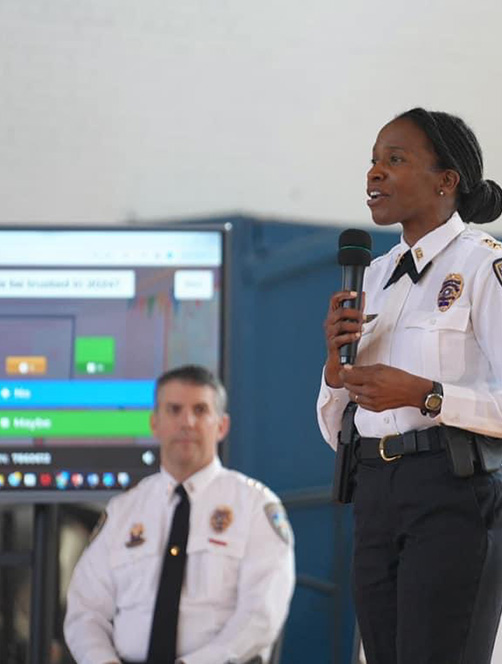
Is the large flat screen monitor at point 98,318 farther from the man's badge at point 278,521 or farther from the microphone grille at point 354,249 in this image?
the microphone grille at point 354,249

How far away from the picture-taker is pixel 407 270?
4.95ft

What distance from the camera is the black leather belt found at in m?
1.38

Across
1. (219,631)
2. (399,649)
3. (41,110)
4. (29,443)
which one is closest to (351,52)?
(41,110)

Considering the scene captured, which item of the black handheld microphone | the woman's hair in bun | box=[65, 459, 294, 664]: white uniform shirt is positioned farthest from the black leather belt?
box=[65, 459, 294, 664]: white uniform shirt

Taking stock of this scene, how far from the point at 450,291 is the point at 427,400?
0.16 meters

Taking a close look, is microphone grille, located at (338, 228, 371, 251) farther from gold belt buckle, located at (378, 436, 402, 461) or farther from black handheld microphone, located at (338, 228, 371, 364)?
gold belt buckle, located at (378, 436, 402, 461)

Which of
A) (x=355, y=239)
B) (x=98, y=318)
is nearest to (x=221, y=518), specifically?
(x=98, y=318)

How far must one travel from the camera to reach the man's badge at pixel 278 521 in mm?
2998

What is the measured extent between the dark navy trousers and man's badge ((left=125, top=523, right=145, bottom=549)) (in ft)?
5.46

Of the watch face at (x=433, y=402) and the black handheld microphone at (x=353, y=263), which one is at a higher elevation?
the black handheld microphone at (x=353, y=263)

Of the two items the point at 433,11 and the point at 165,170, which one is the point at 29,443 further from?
the point at 433,11

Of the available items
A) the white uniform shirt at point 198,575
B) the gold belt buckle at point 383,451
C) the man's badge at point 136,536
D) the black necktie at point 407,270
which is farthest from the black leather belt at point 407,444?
the man's badge at point 136,536

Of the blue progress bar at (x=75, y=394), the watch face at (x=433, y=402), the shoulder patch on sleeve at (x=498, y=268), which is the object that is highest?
the shoulder patch on sleeve at (x=498, y=268)

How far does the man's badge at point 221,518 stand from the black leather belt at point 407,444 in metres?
1.61
